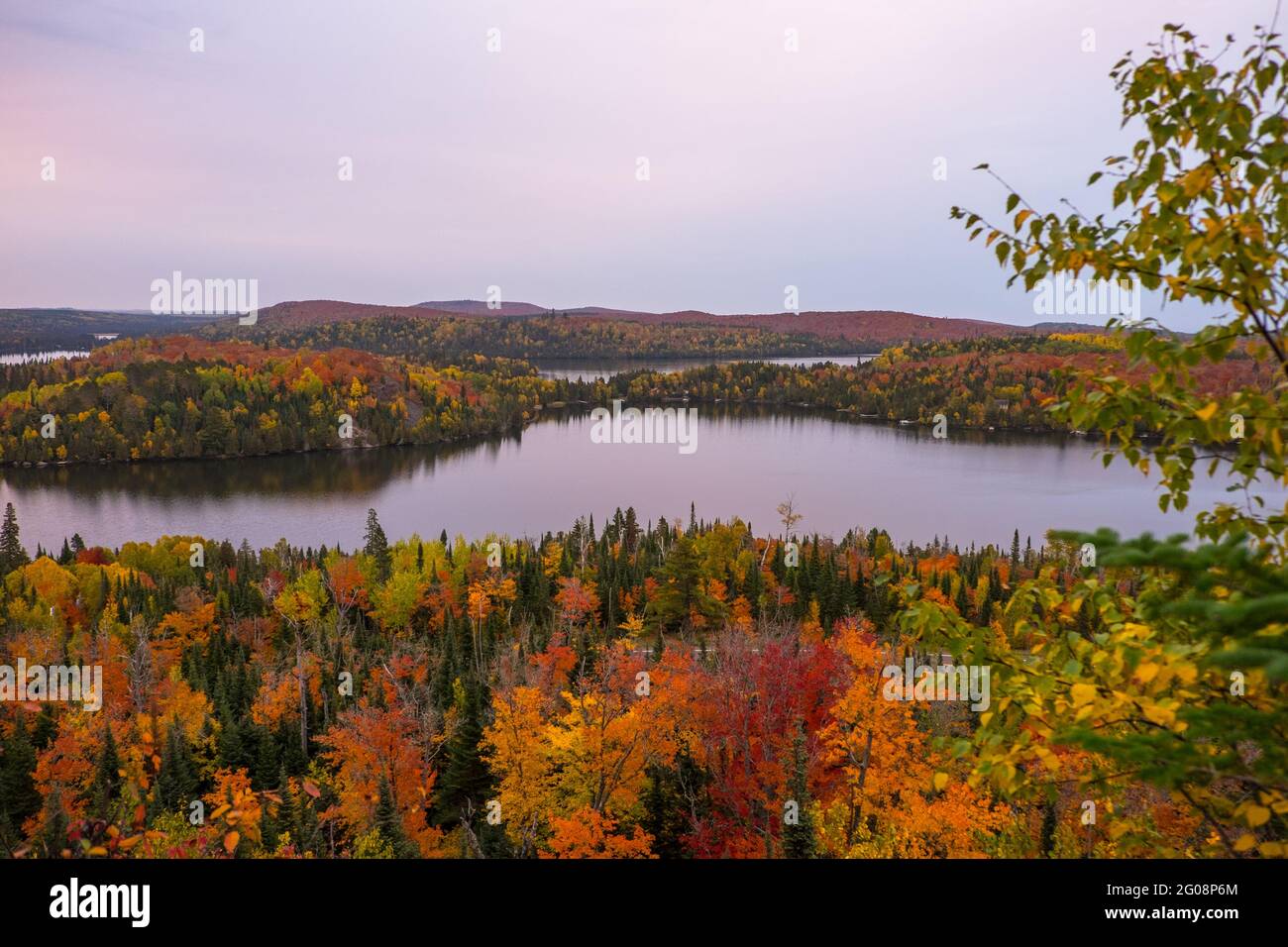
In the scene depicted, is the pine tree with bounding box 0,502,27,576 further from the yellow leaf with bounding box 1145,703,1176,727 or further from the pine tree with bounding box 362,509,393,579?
the yellow leaf with bounding box 1145,703,1176,727

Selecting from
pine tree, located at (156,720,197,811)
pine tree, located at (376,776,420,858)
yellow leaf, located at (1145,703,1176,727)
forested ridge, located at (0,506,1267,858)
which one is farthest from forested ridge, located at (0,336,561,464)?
yellow leaf, located at (1145,703,1176,727)

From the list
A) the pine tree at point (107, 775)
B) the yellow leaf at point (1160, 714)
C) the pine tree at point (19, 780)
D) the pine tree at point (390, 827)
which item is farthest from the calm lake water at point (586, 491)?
the yellow leaf at point (1160, 714)

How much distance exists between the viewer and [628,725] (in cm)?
2547

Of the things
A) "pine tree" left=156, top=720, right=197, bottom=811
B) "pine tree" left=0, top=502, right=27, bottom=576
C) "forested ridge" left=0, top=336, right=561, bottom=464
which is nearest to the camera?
"pine tree" left=156, top=720, right=197, bottom=811

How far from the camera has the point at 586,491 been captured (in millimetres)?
125500

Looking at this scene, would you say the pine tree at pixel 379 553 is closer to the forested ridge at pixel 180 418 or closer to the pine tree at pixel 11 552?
the pine tree at pixel 11 552

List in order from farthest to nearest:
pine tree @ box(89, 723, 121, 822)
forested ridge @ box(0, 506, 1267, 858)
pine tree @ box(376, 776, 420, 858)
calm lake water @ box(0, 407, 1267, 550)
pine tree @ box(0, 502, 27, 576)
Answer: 1. calm lake water @ box(0, 407, 1267, 550)
2. pine tree @ box(0, 502, 27, 576)
3. pine tree @ box(89, 723, 121, 822)
4. pine tree @ box(376, 776, 420, 858)
5. forested ridge @ box(0, 506, 1267, 858)

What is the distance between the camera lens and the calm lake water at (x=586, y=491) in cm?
10288

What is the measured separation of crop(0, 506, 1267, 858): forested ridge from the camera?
509 cm

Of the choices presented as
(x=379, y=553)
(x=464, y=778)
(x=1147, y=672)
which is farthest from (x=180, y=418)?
(x=1147, y=672)

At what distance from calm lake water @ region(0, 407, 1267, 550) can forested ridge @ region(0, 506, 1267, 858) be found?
38.0 meters

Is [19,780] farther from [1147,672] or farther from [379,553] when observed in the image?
[1147,672]

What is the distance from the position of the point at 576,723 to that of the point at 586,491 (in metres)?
99.0
